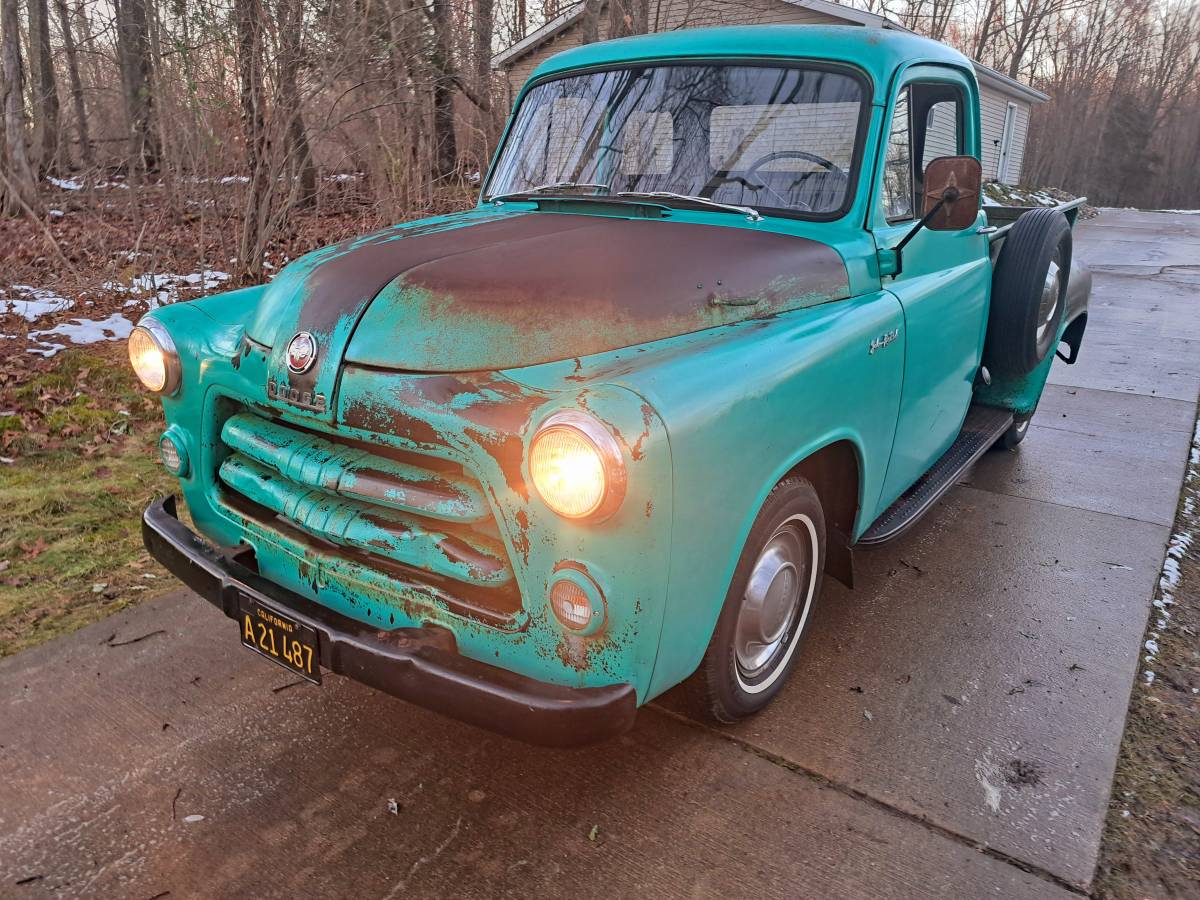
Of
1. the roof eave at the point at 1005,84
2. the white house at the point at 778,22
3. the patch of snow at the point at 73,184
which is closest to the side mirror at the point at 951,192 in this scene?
the white house at the point at 778,22

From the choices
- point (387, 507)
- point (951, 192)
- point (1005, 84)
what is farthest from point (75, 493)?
point (1005, 84)

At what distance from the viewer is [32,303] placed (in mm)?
7637

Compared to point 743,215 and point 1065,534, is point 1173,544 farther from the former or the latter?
point 743,215

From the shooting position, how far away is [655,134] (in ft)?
10.8

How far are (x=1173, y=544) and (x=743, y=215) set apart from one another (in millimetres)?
2748

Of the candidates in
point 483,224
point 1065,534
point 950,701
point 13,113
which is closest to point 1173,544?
point 1065,534

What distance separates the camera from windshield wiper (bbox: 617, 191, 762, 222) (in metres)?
3.01

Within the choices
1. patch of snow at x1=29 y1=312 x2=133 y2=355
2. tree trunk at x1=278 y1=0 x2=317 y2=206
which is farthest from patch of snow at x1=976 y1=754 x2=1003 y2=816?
tree trunk at x1=278 y1=0 x2=317 y2=206

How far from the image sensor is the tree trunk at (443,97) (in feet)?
29.2

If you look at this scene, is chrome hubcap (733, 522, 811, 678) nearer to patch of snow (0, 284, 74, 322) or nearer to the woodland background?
the woodland background

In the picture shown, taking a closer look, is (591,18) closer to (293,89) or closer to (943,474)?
(293,89)

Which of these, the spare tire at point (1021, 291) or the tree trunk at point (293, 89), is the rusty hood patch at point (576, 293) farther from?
the tree trunk at point (293, 89)

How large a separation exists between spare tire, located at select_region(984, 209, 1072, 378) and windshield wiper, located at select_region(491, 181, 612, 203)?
6.75ft

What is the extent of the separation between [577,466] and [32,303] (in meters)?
7.62
